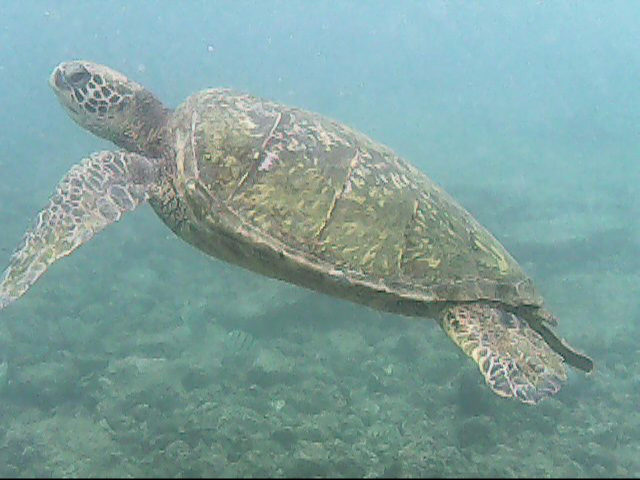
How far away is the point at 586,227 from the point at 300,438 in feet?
28.1

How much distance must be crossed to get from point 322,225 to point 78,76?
282 centimetres

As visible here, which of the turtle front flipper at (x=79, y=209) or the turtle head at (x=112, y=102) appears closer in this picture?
the turtle front flipper at (x=79, y=209)

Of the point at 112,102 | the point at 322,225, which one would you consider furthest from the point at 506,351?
the point at 112,102

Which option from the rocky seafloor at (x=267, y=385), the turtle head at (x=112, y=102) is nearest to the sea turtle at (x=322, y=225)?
the turtle head at (x=112, y=102)

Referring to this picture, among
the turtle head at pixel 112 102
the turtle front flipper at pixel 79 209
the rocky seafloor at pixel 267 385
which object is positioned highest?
the turtle head at pixel 112 102

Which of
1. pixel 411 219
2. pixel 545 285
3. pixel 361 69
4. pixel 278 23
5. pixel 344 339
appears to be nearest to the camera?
pixel 411 219

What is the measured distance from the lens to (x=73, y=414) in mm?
5121

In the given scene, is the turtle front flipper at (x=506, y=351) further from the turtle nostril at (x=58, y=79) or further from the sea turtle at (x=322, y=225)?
the turtle nostril at (x=58, y=79)

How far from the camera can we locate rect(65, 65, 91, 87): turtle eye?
477cm

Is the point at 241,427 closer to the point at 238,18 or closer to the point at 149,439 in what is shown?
the point at 149,439

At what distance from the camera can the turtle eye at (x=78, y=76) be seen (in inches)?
188

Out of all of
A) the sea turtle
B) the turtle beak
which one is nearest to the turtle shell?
the sea turtle

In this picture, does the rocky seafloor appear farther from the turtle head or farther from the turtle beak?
the turtle beak

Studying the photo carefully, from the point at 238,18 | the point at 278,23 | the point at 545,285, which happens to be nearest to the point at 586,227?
the point at 545,285
